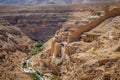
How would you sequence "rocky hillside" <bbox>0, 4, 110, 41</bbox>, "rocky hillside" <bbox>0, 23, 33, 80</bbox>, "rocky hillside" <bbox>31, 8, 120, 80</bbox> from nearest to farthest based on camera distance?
"rocky hillside" <bbox>31, 8, 120, 80</bbox> → "rocky hillside" <bbox>0, 23, 33, 80</bbox> → "rocky hillside" <bbox>0, 4, 110, 41</bbox>

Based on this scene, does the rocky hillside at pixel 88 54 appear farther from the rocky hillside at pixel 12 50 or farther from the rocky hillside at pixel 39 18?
the rocky hillside at pixel 39 18

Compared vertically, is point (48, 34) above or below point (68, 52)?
below

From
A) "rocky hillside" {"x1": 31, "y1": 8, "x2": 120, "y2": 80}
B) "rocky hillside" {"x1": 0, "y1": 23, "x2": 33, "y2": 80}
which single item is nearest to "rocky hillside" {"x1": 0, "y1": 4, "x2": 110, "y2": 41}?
"rocky hillside" {"x1": 0, "y1": 23, "x2": 33, "y2": 80}

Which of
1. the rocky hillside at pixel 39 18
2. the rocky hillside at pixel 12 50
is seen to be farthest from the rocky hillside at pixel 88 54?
the rocky hillside at pixel 39 18

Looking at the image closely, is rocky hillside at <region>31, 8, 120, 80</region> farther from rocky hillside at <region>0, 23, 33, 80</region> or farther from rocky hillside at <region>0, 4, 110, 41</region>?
rocky hillside at <region>0, 4, 110, 41</region>

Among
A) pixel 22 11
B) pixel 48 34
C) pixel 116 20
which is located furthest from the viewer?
pixel 22 11

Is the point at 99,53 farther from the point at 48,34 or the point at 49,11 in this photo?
the point at 49,11

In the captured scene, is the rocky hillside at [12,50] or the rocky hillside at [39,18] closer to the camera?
the rocky hillside at [12,50]

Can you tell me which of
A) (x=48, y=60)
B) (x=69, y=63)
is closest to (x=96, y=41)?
(x=69, y=63)
